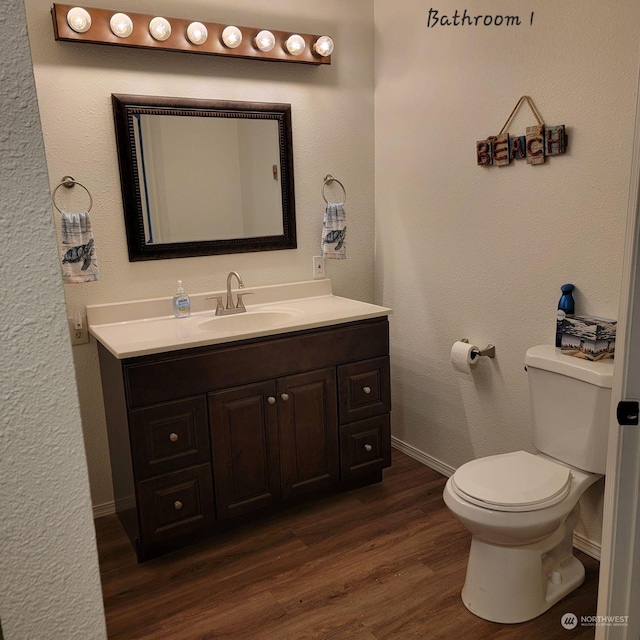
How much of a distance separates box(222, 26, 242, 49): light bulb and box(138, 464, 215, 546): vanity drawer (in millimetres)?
1787

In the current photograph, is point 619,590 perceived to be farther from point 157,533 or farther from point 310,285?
point 310,285

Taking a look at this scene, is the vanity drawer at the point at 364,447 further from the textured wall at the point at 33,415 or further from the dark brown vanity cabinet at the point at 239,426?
the textured wall at the point at 33,415

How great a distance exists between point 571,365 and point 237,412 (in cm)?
127

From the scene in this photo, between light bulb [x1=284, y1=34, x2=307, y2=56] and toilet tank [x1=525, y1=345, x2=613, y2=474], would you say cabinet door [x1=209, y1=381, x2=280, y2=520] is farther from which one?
light bulb [x1=284, y1=34, x2=307, y2=56]

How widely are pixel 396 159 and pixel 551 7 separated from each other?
1.02 metres

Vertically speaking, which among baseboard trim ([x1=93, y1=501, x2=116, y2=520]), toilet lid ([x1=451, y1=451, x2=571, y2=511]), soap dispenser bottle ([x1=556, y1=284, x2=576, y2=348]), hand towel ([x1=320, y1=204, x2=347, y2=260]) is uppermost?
hand towel ([x1=320, y1=204, x2=347, y2=260])

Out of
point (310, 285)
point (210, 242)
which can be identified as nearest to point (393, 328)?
point (310, 285)

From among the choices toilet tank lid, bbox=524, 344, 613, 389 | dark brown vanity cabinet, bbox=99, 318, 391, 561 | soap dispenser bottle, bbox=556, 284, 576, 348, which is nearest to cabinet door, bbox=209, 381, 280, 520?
dark brown vanity cabinet, bbox=99, 318, 391, 561

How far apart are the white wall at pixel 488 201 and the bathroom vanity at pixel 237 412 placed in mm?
361

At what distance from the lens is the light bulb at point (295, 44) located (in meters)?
2.71

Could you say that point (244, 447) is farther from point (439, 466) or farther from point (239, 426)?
point (439, 466)

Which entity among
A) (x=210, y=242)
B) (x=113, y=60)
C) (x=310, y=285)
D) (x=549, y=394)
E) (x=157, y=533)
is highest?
(x=113, y=60)

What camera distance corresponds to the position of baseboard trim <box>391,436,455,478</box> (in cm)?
296

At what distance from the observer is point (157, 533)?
7.57 ft
